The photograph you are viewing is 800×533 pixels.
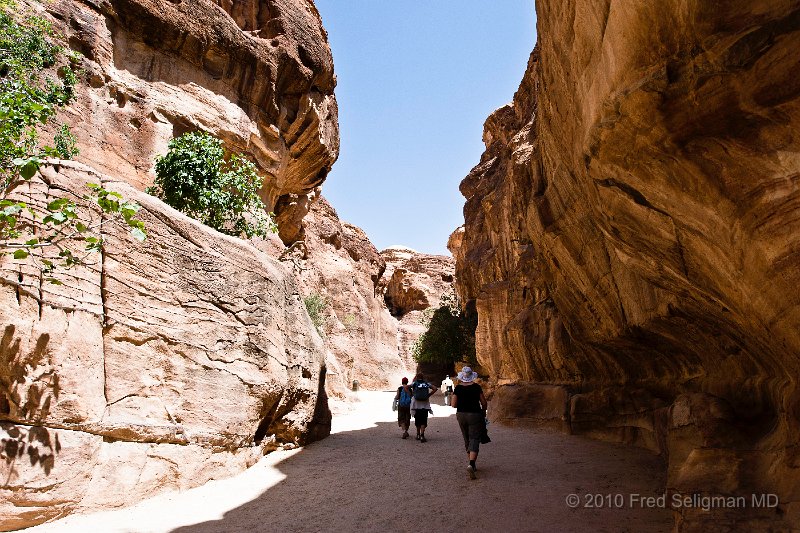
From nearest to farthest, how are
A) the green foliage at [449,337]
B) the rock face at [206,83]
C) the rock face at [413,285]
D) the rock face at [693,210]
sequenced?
the rock face at [693,210], the rock face at [206,83], the green foliage at [449,337], the rock face at [413,285]

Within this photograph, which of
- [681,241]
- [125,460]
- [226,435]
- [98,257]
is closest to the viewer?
[681,241]

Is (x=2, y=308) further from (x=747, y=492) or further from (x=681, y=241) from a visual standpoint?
(x=747, y=492)

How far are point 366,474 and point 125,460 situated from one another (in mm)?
3801

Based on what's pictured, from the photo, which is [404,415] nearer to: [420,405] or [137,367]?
[420,405]

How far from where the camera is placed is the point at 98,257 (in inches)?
282

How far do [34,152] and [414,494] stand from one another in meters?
8.63

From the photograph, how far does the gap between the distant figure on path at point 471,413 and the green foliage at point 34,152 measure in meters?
5.25

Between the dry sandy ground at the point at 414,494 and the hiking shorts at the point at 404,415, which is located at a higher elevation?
the hiking shorts at the point at 404,415

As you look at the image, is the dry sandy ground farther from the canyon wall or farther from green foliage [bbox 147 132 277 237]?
green foliage [bbox 147 132 277 237]

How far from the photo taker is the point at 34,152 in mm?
8492

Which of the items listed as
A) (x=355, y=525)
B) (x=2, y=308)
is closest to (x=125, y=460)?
(x=2, y=308)

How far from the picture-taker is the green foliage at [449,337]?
34.1 metres

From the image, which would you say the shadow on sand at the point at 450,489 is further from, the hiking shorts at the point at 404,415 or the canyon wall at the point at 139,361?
the hiking shorts at the point at 404,415

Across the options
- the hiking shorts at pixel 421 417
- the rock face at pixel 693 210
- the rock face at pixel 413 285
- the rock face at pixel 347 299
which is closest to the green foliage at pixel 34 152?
the rock face at pixel 693 210
